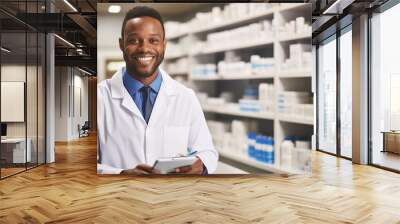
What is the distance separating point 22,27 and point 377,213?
225 inches

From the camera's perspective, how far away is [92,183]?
5488 mm

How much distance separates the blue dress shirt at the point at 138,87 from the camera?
561 cm

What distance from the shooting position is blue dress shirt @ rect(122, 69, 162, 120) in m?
5.61

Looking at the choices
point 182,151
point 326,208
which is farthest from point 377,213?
point 182,151

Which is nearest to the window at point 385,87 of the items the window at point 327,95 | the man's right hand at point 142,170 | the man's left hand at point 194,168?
the window at point 327,95

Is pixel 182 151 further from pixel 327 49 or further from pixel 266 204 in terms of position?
pixel 327 49

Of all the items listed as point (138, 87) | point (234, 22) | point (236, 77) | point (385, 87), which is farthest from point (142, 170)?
point (385, 87)

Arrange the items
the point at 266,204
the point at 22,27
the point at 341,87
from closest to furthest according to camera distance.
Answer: the point at 266,204 → the point at 22,27 → the point at 341,87

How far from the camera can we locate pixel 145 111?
5594 mm

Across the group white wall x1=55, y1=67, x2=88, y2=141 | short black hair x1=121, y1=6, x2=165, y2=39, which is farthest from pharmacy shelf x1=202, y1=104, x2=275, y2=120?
white wall x1=55, y1=67, x2=88, y2=141

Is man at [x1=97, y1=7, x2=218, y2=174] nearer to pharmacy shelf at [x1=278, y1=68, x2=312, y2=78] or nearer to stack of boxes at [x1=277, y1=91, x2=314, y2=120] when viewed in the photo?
stack of boxes at [x1=277, y1=91, x2=314, y2=120]

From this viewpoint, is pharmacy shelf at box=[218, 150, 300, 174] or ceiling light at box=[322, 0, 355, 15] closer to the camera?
pharmacy shelf at box=[218, 150, 300, 174]

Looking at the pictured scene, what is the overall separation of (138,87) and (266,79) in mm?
1833

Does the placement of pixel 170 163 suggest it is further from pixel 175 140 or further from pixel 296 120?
pixel 296 120
